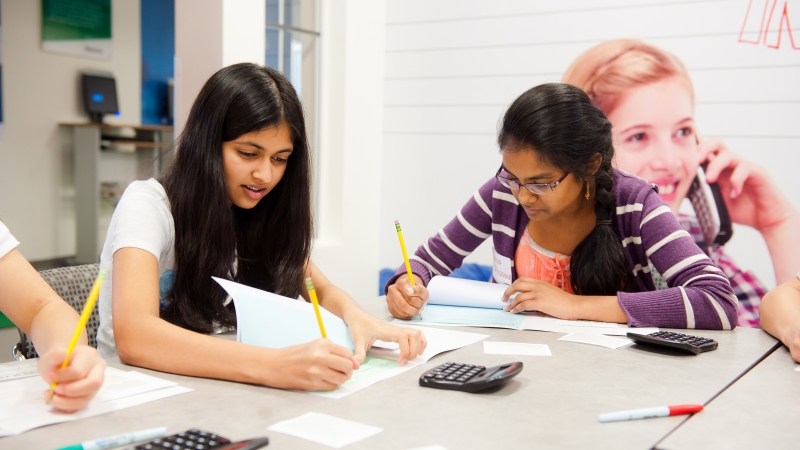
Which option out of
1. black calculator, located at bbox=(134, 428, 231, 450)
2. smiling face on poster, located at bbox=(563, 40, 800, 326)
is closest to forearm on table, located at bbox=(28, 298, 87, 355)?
black calculator, located at bbox=(134, 428, 231, 450)

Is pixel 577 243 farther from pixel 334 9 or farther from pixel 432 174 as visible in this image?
pixel 334 9

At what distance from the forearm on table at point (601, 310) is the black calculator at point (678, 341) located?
187 millimetres

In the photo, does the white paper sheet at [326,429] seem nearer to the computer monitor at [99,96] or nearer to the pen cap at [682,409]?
the pen cap at [682,409]

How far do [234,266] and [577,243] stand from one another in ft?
2.85

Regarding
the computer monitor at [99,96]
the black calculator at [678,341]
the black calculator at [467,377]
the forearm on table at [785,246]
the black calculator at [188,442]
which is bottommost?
the forearm on table at [785,246]

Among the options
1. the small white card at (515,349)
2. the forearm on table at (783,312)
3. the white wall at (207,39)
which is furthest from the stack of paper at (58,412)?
the white wall at (207,39)

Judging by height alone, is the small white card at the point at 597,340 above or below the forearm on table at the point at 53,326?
below

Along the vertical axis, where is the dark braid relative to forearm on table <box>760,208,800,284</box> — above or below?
above

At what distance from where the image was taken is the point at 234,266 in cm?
154

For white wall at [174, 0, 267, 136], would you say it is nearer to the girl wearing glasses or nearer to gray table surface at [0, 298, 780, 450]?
the girl wearing glasses

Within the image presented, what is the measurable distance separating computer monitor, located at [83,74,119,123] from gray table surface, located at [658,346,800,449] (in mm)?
5345

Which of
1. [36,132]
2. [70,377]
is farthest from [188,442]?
[36,132]

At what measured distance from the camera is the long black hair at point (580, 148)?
1.59m

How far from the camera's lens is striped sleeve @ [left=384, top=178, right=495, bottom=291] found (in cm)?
195
